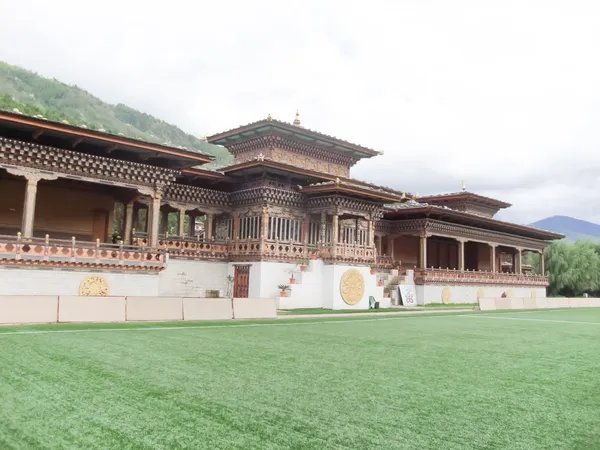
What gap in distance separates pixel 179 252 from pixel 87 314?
1085cm

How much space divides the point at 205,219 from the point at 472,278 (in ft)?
67.4

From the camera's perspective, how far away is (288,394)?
610 centimetres

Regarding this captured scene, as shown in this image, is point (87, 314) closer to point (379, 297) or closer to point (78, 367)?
point (78, 367)

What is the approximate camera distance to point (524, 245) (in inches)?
1806

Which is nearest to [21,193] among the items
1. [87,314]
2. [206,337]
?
[87,314]

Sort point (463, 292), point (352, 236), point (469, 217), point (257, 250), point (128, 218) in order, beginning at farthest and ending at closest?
point (463, 292) → point (469, 217) → point (352, 236) → point (257, 250) → point (128, 218)

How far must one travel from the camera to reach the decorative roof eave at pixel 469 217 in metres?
34.3

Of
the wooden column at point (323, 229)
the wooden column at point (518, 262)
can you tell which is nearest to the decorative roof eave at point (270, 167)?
the wooden column at point (323, 229)

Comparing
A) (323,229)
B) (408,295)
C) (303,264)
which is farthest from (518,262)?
(303,264)

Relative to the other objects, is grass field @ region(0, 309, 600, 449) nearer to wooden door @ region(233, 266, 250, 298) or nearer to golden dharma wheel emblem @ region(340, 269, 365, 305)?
wooden door @ region(233, 266, 250, 298)

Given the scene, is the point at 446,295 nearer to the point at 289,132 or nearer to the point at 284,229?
the point at 284,229

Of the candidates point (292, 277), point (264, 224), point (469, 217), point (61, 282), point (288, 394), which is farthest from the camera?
point (469, 217)

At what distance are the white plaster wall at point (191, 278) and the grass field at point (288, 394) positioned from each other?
1342cm

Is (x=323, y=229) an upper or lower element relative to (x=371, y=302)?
upper
